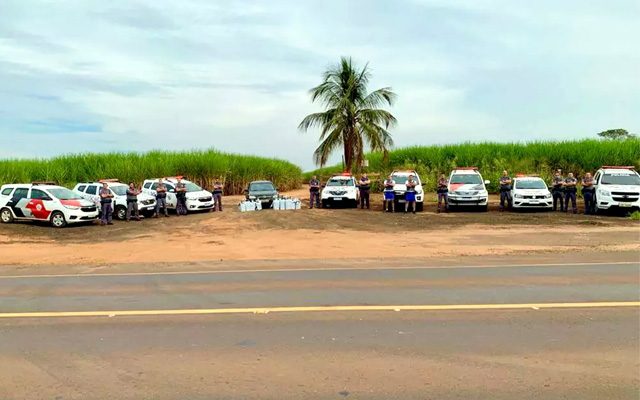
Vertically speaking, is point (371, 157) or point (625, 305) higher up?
point (371, 157)

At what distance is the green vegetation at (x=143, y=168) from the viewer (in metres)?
36.6

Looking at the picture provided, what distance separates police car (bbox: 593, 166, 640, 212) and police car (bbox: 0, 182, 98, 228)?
20.4 meters

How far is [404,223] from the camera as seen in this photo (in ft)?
73.8

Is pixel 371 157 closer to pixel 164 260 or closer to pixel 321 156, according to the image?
pixel 321 156

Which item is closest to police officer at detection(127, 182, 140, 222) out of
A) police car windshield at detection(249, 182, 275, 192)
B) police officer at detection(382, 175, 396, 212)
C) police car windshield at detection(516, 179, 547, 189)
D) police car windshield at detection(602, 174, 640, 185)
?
police car windshield at detection(249, 182, 275, 192)

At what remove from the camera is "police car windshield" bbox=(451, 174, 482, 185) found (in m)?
26.4

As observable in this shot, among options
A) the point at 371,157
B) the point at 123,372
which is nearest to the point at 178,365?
the point at 123,372

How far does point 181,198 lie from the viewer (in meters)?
27.1

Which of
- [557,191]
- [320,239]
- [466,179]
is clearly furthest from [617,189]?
[320,239]

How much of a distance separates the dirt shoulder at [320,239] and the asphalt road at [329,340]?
12.8 feet

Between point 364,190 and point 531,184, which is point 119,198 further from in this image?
point 531,184

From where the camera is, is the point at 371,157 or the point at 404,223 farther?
the point at 371,157

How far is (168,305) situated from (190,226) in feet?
47.9

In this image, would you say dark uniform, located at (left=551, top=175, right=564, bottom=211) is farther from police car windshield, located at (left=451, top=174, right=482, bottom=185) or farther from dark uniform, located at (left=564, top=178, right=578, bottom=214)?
police car windshield, located at (left=451, top=174, right=482, bottom=185)
